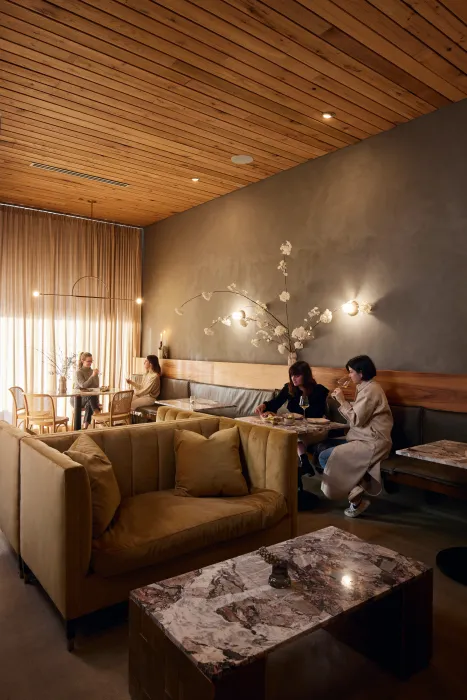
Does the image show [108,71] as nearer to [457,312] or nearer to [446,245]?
[446,245]

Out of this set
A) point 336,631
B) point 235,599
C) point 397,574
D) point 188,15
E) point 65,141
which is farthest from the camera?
point 65,141

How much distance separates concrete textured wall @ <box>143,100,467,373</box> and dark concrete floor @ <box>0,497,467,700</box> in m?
2.24

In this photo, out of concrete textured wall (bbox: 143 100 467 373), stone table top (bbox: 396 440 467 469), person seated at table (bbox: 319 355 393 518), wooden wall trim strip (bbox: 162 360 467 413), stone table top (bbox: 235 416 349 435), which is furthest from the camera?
concrete textured wall (bbox: 143 100 467 373)

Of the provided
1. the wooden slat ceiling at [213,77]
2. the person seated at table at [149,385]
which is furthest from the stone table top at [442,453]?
the person seated at table at [149,385]

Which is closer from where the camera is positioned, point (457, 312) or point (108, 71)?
point (108, 71)

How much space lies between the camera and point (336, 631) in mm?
2191

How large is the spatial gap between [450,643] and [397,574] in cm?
58

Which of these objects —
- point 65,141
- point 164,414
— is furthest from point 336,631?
point 65,141

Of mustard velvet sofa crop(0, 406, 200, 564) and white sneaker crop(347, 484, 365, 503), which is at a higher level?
mustard velvet sofa crop(0, 406, 200, 564)

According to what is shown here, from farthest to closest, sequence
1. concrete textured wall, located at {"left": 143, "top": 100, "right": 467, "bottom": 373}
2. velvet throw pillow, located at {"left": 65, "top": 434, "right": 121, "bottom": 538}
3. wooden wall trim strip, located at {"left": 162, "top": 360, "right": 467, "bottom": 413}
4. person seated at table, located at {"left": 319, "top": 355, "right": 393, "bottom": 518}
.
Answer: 1. concrete textured wall, located at {"left": 143, "top": 100, "right": 467, "bottom": 373}
2. wooden wall trim strip, located at {"left": 162, "top": 360, "right": 467, "bottom": 413}
3. person seated at table, located at {"left": 319, "top": 355, "right": 393, "bottom": 518}
4. velvet throw pillow, located at {"left": 65, "top": 434, "right": 121, "bottom": 538}

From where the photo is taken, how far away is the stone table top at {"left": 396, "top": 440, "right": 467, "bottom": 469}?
2689 millimetres

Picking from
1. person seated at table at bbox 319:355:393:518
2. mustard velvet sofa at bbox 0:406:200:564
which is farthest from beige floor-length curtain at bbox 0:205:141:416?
person seated at table at bbox 319:355:393:518

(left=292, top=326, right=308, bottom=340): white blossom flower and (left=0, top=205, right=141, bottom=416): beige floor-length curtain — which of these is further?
(left=0, top=205, right=141, bottom=416): beige floor-length curtain

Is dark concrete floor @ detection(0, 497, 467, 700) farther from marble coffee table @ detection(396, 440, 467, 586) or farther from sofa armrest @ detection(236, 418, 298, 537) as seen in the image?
sofa armrest @ detection(236, 418, 298, 537)
